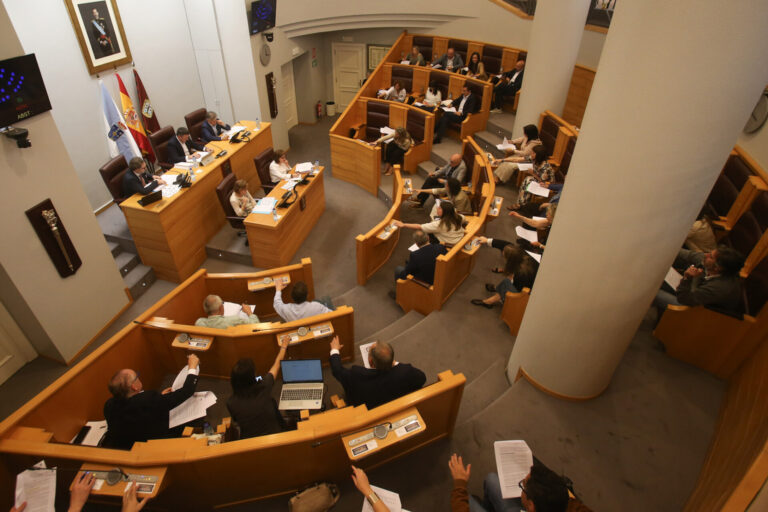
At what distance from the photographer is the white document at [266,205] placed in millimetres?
5555

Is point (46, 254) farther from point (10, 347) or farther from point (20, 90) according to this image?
point (20, 90)

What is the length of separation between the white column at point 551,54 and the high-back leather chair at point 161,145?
5525 mm

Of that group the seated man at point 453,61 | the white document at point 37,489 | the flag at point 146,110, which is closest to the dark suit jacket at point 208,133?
the flag at point 146,110

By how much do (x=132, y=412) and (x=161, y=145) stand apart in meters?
4.86

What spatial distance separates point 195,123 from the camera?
7258 millimetres

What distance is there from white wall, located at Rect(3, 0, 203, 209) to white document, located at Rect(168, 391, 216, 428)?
14.3 ft

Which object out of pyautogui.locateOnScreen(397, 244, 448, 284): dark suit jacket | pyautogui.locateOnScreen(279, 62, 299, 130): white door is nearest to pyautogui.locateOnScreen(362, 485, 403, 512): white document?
pyautogui.locateOnScreen(397, 244, 448, 284): dark suit jacket

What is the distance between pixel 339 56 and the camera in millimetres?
10961

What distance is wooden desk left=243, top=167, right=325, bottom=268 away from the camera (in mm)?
5406

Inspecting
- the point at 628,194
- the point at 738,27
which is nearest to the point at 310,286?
the point at 628,194

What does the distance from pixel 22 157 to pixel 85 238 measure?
999 millimetres

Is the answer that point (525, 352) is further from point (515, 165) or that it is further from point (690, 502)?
point (515, 165)

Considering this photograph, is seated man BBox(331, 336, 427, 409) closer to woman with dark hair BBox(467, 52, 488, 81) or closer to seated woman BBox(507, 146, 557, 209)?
seated woman BBox(507, 146, 557, 209)

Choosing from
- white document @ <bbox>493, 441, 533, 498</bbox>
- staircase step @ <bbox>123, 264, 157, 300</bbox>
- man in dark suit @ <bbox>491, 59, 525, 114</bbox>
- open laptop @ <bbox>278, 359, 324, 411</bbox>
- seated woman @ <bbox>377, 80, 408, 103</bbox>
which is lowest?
staircase step @ <bbox>123, 264, 157, 300</bbox>
